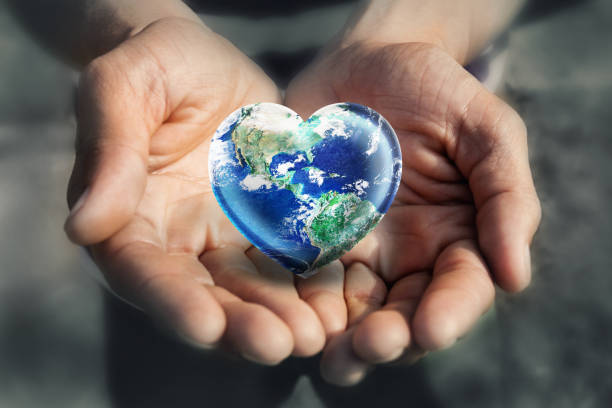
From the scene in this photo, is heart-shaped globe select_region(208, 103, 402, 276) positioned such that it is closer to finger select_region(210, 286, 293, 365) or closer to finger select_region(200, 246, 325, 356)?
finger select_region(200, 246, 325, 356)

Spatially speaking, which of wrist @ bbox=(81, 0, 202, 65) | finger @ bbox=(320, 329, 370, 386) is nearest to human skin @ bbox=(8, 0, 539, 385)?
finger @ bbox=(320, 329, 370, 386)

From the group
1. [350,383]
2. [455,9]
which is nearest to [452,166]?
[350,383]

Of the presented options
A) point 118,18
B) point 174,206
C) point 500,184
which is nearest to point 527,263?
point 500,184

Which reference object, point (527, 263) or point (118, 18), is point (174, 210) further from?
point (118, 18)

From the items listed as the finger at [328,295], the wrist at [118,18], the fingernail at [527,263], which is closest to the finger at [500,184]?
the fingernail at [527,263]

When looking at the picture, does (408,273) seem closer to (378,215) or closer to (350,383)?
(378,215)

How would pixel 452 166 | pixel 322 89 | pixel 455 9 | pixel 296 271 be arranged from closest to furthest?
pixel 296 271, pixel 452 166, pixel 322 89, pixel 455 9
